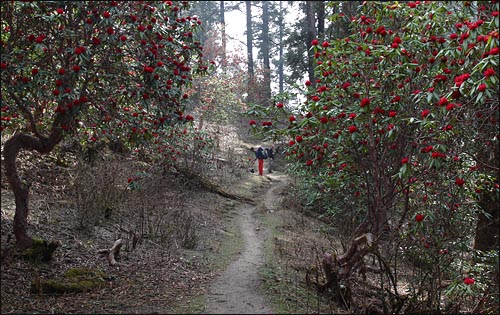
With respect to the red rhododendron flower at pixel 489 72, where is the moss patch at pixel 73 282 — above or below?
below

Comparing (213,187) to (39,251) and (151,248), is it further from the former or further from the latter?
(39,251)

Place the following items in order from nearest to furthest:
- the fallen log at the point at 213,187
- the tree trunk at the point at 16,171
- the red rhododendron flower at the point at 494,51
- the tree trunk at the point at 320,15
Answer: the red rhododendron flower at the point at 494,51, the tree trunk at the point at 16,171, the fallen log at the point at 213,187, the tree trunk at the point at 320,15

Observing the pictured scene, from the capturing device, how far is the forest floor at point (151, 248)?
4773 millimetres

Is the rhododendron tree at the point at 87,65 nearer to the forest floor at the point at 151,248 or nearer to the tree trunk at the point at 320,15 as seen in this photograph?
the forest floor at the point at 151,248

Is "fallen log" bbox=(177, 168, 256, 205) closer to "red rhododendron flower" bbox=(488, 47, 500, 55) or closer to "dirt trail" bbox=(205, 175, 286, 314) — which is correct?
"dirt trail" bbox=(205, 175, 286, 314)

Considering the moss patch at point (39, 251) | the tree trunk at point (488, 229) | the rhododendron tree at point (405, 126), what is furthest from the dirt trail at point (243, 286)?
the tree trunk at point (488, 229)

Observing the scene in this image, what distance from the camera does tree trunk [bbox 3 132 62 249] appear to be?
526 cm

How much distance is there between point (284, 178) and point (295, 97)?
1218cm

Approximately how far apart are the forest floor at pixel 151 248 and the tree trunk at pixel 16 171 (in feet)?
0.62

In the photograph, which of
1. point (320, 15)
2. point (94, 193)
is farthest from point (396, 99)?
point (320, 15)

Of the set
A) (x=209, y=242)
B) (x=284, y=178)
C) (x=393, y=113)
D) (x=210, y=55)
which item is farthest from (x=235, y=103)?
(x=393, y=113)

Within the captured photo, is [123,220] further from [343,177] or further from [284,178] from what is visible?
[284,178]

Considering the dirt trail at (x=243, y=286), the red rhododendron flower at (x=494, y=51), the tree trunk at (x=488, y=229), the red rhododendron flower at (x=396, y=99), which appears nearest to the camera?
the red rhododendron flower at (x=494, y=51)

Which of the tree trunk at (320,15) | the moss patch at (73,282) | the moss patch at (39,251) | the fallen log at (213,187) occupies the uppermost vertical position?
the tree trunk at (320,15)
